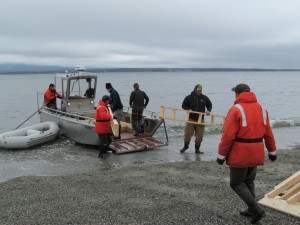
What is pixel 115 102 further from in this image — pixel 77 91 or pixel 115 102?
pixel 77 91

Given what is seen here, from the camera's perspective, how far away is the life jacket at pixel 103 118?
9.75 metres

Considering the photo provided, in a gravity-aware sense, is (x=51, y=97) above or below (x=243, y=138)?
below

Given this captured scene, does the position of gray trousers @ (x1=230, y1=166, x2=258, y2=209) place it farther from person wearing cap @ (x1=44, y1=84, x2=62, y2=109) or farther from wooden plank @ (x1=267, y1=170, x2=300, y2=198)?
person wearing cap @ (x1=44, y1=84, x2=62, y2=109)

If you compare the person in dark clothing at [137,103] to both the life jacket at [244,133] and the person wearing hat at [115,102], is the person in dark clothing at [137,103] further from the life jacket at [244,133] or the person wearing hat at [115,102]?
the life jacket at [244,133]

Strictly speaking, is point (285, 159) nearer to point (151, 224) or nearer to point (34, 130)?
point (151, 224)

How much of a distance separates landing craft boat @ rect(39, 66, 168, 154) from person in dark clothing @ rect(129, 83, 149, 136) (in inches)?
17.8

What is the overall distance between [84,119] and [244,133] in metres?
9.55

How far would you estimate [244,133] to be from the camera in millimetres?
4004

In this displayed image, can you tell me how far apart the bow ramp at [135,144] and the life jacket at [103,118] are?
2.37ft

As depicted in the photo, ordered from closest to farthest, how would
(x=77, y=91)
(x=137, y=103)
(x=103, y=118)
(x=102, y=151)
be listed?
(x=103, y=118) < (x=102, y=151) < (x=137, y=103) < (x=77, y=91)

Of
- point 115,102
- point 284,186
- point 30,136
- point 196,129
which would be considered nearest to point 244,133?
point 284,186

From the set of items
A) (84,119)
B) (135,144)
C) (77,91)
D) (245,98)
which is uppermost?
(245,98)

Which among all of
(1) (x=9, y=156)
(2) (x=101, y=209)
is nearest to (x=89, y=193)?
(2) (x=101, y=209)

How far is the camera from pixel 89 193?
604cm
